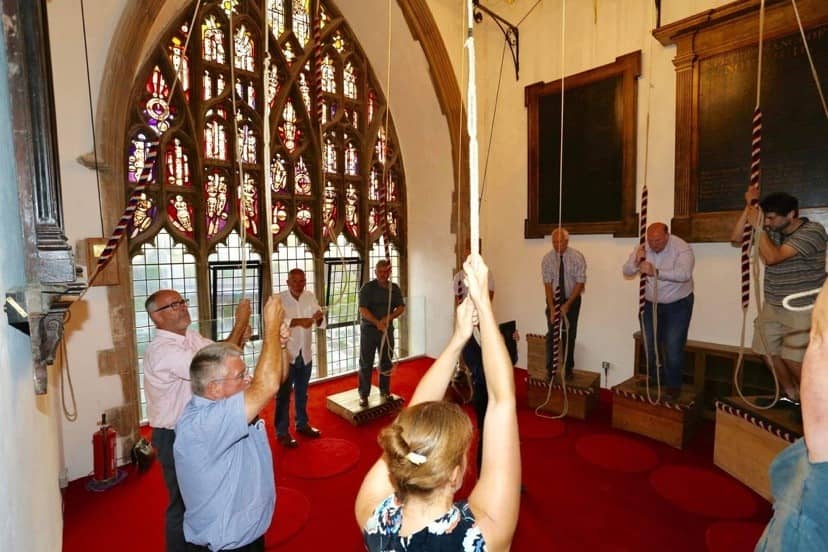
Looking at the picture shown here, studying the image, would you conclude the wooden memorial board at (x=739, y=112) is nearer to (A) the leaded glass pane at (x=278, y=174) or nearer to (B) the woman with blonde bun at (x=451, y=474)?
(B) the woman with blonde bun at (x=451, y=474)

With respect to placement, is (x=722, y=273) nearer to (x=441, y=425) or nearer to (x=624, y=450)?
(x=624, y=450)

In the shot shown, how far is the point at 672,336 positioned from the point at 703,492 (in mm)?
1176

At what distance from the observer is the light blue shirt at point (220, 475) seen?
1331 mm

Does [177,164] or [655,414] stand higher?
[177,164]

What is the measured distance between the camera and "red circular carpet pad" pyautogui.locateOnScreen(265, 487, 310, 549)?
2.36 m

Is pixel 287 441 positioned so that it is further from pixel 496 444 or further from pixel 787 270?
pixel 787 270

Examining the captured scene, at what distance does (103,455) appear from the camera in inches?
113

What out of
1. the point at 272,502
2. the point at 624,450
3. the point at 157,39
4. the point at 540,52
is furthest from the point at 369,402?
the point at 540,52

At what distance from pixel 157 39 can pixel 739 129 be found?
204 inches

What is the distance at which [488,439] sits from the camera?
0.84 metres

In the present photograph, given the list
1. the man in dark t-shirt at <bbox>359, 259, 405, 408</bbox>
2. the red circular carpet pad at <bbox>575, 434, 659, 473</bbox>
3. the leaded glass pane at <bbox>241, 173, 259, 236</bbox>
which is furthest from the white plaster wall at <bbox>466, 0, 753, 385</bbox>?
the leaded glass pane at <bbox>241, 173, 259, 236</bbox>

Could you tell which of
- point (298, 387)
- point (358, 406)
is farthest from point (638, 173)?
point (298, 387)

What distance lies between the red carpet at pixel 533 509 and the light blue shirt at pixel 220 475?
102 centimetres

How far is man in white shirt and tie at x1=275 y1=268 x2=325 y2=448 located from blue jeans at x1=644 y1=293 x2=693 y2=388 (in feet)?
9.34
